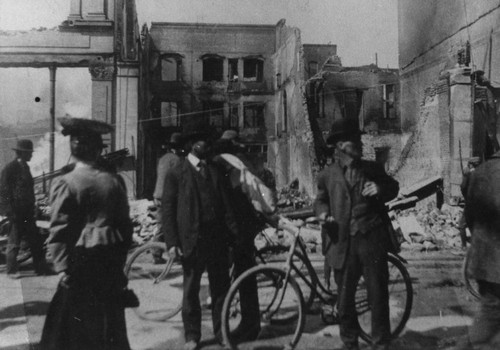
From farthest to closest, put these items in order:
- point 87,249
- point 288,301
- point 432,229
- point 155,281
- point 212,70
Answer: point 212,70
point 432,229
point 155,281
point 288,301
point 87,249

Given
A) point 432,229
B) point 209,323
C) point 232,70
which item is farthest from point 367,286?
point 232,70

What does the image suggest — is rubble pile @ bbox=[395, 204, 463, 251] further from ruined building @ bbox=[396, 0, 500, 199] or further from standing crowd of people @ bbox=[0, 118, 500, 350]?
standing crowd of people @ bbox=[0, 118, 500, 350]

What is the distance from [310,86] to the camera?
1661 cm

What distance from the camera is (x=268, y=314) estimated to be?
4.09 meters

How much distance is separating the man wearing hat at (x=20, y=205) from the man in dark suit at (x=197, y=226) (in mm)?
2586

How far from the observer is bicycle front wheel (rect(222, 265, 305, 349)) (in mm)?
3609

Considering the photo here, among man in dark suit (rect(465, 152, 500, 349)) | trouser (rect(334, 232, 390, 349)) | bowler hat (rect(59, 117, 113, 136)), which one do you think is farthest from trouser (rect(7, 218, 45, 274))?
man in dark suit (rect(465, 152, 500, 349))

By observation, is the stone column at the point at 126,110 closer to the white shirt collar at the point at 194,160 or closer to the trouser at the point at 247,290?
the white shirt collar at the point at 194,160

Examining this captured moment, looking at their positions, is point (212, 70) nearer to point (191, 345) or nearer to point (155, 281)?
point (155, 281)

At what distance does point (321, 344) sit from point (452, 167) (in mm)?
5704

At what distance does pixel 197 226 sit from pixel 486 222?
2.43 m

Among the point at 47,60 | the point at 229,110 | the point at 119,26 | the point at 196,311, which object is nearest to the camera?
the point at 196,311

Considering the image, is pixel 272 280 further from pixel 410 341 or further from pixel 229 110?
pixel 229 110

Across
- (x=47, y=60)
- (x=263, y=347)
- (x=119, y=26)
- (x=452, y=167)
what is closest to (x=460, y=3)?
(x=452, y=167)
